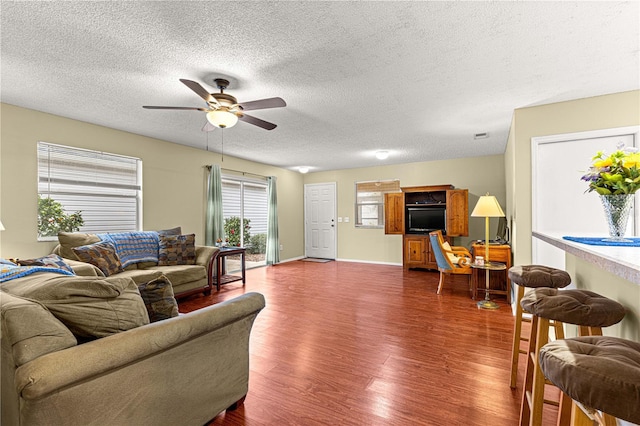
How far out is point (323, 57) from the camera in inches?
94.0

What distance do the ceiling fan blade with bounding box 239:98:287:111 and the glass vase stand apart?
2.34 m

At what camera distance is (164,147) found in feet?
16.3

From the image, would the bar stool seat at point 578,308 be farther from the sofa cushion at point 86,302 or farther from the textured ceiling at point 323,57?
the sofa cushion at point 86,302

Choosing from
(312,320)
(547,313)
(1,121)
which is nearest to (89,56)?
(1,121)

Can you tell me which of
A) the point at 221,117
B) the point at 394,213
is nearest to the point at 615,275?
the point at 221,117

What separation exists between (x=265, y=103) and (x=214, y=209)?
11.2ft

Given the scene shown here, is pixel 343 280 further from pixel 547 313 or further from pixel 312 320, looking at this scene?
pixel 547 313

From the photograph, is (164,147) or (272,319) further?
(164,147)

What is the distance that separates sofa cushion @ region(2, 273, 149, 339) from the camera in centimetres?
123

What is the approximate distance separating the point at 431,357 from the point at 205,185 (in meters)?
4.80

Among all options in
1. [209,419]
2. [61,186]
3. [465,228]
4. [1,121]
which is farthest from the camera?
[465,228]

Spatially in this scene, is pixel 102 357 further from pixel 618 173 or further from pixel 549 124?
pixel 549 124

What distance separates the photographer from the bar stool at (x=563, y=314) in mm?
1233

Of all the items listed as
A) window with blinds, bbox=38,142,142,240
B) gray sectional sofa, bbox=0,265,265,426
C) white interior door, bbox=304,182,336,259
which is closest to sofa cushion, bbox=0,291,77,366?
gray sectional sofa, bbox=0,265,265,426
